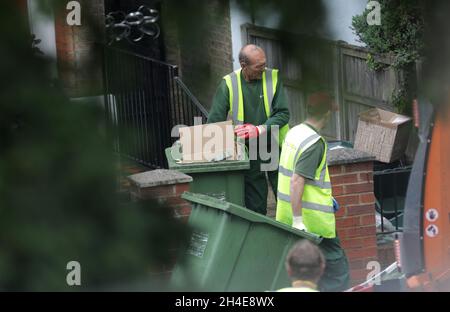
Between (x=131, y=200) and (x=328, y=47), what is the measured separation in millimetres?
582

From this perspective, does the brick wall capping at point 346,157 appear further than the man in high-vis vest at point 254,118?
Yes

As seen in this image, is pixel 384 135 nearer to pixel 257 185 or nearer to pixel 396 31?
pixel 257 185

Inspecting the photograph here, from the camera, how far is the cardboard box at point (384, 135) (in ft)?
28.7

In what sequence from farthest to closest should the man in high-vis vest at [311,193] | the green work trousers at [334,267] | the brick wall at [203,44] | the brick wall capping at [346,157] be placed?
the brick wall capping at [346,157], the green work trousers at [334,267], the man in high-vis vest at [311,193], the brick wall at [203,44]

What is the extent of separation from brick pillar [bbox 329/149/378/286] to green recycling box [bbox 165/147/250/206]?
862 millimetres

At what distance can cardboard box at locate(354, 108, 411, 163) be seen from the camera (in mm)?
8758

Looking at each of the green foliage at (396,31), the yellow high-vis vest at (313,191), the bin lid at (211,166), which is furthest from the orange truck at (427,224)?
the bin lid at (211,166)

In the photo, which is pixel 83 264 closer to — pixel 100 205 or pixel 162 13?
pixel 100 205

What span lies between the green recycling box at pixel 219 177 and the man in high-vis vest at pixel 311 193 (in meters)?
0.55

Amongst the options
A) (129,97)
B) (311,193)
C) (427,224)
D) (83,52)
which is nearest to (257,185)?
(311,193)

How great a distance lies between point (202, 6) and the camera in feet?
7.61

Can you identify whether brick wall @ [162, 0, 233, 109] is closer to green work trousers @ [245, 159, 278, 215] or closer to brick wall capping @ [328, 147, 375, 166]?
green work trousers @ [245, 159, 278, 215]

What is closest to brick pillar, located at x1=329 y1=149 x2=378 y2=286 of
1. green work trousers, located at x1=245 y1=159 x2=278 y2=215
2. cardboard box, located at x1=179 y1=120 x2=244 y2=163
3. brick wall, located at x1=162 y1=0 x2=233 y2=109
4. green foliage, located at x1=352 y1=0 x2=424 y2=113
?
green work trousers, located at x1=245 y1=159 x2=278 y2=215

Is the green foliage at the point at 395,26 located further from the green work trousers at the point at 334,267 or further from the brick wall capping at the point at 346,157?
the brick wall capping at the point at 346,157
